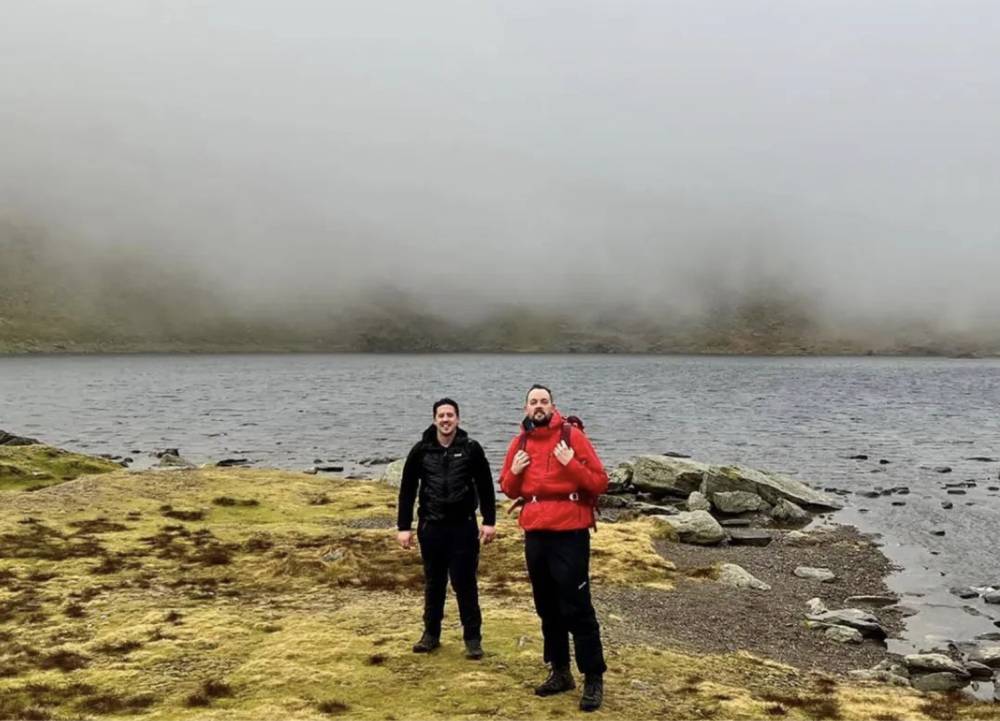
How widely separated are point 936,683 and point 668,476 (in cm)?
2697

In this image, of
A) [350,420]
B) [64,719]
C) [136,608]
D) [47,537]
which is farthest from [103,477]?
[350,420]

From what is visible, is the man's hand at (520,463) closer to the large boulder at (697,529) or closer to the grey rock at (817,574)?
the grey rock at (817,574)

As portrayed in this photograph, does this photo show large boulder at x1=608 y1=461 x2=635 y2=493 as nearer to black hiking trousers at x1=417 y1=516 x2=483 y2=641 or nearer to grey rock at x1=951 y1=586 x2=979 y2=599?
grey rock at x1=951 y1=586 x2=979 y2=599

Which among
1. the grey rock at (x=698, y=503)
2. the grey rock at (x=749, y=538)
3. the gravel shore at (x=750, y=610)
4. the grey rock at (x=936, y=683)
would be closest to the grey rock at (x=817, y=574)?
the gravel shore at (x=750, y=610)

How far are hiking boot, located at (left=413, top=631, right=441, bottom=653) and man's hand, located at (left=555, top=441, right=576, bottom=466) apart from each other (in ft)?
16.0

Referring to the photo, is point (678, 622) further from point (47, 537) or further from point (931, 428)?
point (931, 428)

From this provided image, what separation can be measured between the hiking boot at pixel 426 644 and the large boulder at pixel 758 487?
1130 inches

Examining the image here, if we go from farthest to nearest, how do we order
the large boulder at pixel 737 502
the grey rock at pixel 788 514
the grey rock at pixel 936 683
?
the large boulder at pixel 737 502 → the grey rock at pixel 788 514 → the grey rock at pixel 936 683

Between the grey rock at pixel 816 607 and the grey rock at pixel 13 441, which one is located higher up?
the grey rock at pixel 13 441

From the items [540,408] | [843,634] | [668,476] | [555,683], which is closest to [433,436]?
[540,408]

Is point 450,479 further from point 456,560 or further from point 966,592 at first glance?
point 966,592

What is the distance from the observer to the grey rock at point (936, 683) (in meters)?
15.8

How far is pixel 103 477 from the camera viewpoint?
32344 mm

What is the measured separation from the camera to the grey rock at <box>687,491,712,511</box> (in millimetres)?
38438
